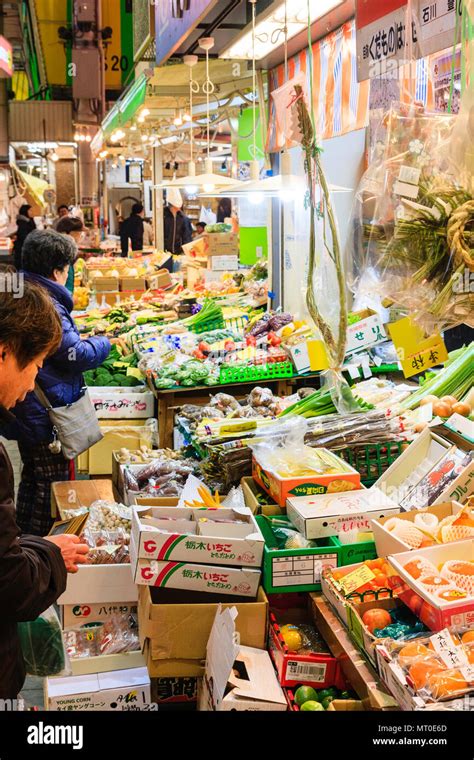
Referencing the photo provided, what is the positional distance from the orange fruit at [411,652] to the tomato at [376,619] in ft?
0.69

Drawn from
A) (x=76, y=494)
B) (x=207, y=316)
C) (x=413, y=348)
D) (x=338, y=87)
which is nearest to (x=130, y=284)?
(x=207, y=316)

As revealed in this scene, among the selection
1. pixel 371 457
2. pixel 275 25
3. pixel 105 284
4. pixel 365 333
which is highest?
pixel 275 25

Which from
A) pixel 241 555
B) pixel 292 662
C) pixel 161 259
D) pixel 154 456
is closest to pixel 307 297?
pixel 241 555

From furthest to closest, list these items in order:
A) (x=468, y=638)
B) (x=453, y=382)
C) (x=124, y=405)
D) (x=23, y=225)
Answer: (x=23, y=225)
(x=124, y=405)
(x=453, y=382)
(x=468, y=638)

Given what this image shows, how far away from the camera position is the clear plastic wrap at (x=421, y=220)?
7.09 ft

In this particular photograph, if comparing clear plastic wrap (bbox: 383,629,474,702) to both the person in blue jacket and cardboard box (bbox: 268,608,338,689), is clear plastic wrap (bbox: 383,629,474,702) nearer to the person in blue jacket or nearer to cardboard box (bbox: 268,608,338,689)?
cardboard box (bbox: 268,608,338,689)

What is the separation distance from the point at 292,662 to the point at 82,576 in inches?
36.5

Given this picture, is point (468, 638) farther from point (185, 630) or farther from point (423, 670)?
point (185, 630)

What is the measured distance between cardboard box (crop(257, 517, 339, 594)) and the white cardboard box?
139 inches

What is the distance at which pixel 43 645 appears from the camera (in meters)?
2.87

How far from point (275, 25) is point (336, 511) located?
3.19 metres

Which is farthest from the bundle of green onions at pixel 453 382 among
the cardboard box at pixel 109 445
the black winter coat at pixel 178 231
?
the black winter coat at pixel 178 231

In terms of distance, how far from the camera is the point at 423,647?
2297mm
